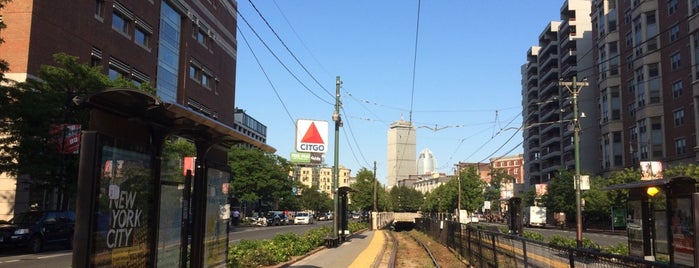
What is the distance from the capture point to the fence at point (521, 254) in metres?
6.69

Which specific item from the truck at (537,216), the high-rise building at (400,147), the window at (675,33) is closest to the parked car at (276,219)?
the high-rise building at (400,147)

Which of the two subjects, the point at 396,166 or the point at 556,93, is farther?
the point at 556,93

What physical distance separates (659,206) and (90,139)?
1082 cm

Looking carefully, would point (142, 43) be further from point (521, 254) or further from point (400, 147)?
point (521, 254)

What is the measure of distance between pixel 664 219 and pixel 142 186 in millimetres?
9916

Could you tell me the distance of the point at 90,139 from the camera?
18.4ft

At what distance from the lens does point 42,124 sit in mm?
25375

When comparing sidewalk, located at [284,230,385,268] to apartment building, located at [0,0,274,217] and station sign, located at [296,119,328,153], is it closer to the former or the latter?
station sign, located at [296,119,328,153]

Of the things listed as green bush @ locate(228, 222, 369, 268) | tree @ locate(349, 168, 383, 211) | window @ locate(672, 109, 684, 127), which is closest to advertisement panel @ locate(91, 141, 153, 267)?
green bush @ locate(228, 222, 369, 268)

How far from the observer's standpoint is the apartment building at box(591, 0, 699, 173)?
179ft

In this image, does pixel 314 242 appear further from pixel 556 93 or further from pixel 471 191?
pixel 556 93

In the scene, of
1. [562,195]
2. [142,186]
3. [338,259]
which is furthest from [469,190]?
[142,186]

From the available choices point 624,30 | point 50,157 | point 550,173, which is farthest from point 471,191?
point 50,157

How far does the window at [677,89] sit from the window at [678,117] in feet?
5.10
